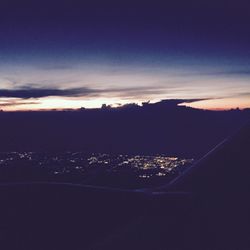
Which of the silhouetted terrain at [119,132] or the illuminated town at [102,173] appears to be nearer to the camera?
the illuminated town at [102,173]

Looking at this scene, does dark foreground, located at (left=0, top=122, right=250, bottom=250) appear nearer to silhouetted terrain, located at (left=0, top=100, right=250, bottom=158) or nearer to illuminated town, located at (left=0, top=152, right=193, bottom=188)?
illuminated town, located at (left=0, top=152, right=193, bottom=188)

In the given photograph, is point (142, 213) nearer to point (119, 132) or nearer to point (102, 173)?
point (102, 173)

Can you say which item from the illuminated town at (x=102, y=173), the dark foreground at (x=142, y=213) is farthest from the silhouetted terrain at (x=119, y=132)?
the dark foreground at (x=142, y=213)

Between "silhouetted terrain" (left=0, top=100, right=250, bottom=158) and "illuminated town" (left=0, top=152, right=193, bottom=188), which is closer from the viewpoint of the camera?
"illuminated town" (left=0, top=152, right=193, bottom=188)

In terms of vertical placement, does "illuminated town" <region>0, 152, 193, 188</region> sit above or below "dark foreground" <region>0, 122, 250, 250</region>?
below

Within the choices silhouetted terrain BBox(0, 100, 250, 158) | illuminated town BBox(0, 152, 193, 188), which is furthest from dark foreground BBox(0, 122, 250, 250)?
silhouetted terrain BBox(0, 100, 250, 158)

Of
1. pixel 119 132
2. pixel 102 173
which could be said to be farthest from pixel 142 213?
pixel 119 132

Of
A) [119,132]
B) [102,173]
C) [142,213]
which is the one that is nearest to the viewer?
[142,213]

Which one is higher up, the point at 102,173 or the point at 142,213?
the point at 142,213

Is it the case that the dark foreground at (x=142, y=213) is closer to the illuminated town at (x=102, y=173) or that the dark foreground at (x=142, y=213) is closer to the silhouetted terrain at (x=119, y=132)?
the illuminated town at (x=102, y=173)
